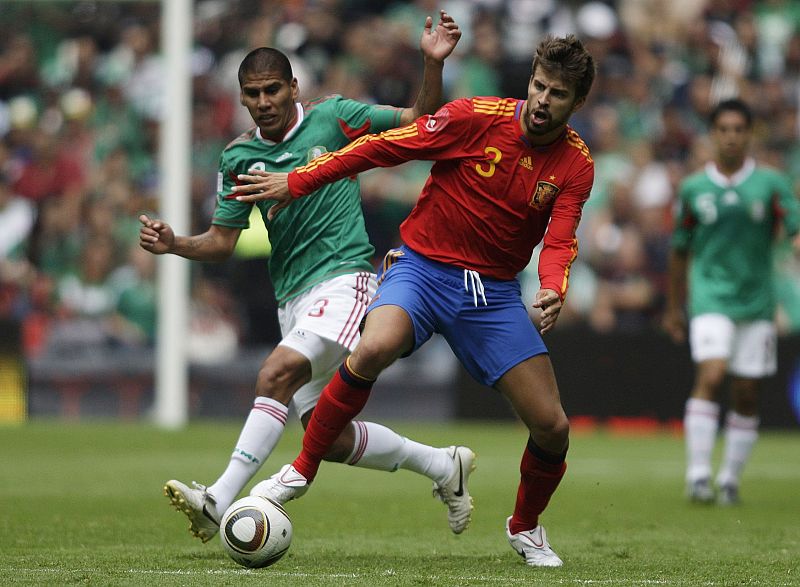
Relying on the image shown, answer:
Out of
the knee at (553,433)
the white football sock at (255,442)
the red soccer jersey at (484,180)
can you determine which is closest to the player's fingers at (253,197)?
the red soccer jersey at (484,180)

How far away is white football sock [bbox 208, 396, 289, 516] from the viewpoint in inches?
250

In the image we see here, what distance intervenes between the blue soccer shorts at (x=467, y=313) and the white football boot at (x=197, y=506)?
3.61 ft

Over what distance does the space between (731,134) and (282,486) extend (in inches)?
193

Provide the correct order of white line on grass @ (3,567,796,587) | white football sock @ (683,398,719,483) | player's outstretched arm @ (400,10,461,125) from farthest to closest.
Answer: white football sock @ (683,398,719,483) → player's outstretched arm @ (400,10,461,125) → white line on grass @ (3,567,796,587)

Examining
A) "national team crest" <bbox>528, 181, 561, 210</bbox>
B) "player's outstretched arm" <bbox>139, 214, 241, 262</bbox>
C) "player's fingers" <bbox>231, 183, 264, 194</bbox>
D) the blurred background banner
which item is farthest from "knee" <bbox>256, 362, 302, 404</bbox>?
the blurred background banner

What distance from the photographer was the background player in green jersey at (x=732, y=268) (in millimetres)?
9539

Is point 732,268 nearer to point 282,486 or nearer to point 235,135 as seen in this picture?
point 282,486

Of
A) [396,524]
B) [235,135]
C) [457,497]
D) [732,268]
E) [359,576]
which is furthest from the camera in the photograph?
[235,135]

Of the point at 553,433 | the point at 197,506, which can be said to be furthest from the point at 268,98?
the point at 553,433

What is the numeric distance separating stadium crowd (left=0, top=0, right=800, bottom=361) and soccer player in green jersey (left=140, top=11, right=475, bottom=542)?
9.65 meters

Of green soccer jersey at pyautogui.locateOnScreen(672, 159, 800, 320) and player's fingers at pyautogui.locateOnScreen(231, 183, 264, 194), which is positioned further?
green soccer jersey at pyautogui.locateOnScreen(672, 159, 800, 320)

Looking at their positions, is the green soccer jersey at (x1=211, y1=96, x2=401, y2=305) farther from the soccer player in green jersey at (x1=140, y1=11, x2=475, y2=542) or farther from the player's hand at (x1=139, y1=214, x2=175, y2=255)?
the player's hand at (x1=139, y1=214, x2=175, y2=255)

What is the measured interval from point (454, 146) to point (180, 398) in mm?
10209

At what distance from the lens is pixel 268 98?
21.7ft
